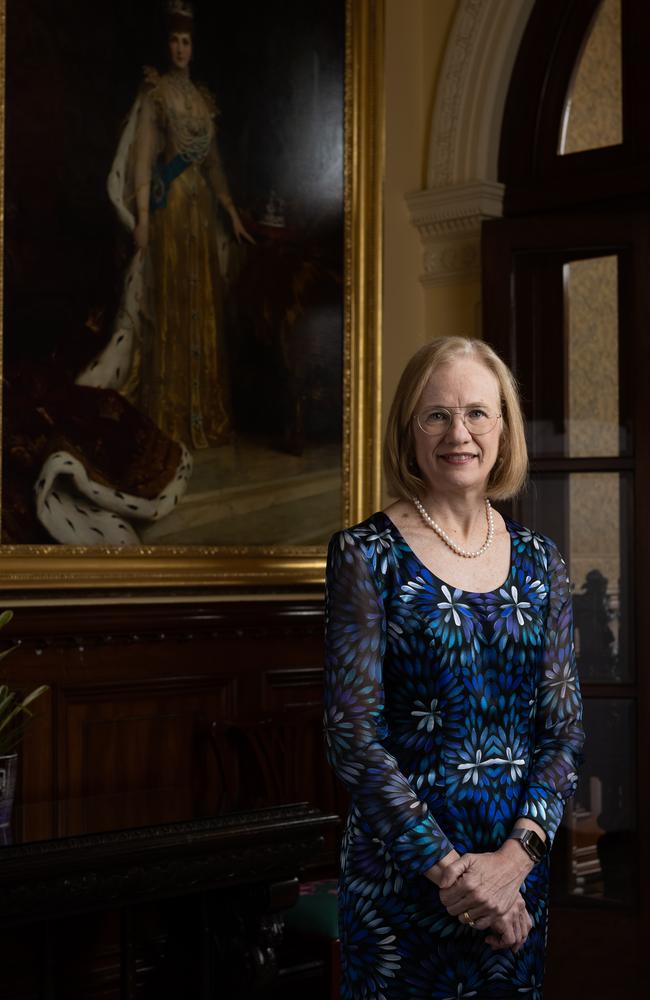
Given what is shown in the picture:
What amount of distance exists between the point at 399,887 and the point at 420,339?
350cm

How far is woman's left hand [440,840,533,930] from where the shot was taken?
204 centimetres

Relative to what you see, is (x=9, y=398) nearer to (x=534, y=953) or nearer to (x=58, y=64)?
(x=58, y=64)

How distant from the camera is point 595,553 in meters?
4.72

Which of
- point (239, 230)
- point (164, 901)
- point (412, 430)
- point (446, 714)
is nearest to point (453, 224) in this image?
point (239, 230)

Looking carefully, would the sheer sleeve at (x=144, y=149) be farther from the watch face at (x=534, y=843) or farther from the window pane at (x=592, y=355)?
the watch face at (x=534, y=843)

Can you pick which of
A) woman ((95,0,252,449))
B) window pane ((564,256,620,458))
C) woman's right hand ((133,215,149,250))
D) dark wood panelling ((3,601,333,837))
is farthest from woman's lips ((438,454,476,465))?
window pane ((564,256,620,458))

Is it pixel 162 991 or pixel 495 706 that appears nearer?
pixel 495 706

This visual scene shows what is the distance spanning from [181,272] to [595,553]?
5.86 feet

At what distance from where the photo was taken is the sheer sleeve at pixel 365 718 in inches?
80.5

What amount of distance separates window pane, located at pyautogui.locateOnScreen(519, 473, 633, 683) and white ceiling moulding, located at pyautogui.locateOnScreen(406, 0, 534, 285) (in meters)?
1.02

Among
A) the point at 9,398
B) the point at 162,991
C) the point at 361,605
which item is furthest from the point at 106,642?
the point at 361,605

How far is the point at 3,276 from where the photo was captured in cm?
408

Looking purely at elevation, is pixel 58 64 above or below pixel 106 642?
above

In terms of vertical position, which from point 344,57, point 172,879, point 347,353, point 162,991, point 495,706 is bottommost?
point 162,991
